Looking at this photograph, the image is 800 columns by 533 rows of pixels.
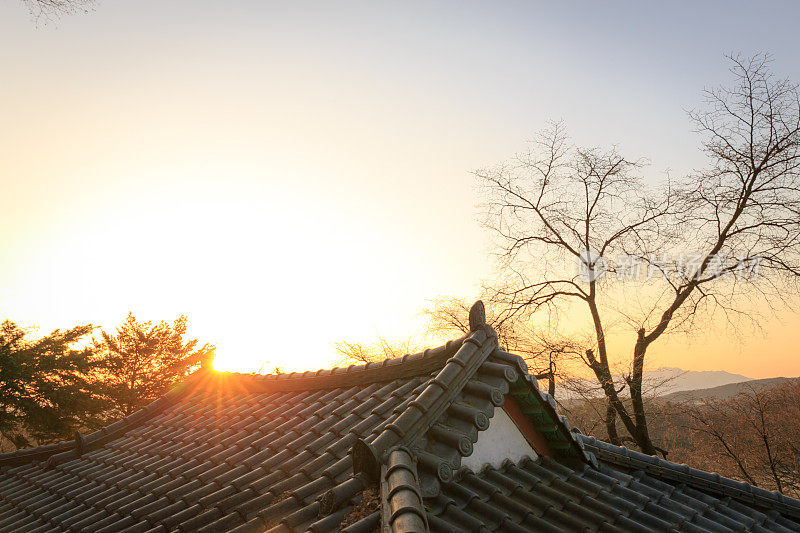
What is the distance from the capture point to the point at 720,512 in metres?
5.52

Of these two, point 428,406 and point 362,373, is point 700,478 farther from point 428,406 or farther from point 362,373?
point 362,373

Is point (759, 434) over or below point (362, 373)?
below

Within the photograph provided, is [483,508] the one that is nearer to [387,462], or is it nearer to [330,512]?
[387,462]

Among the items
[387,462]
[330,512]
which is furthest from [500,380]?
[330,512]

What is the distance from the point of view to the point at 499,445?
4.77 m

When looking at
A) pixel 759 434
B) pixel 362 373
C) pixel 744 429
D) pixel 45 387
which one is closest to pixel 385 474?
pixel 362 373

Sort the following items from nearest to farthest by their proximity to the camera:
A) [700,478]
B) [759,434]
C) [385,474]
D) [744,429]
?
[385,474]
[700,478]
[759,434]
[744,429]

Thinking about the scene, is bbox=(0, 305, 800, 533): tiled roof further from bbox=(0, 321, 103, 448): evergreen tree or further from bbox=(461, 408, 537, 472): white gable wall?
bbox=(0, 321, 103, 448): evergreen tree

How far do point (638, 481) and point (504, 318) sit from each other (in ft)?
49.6

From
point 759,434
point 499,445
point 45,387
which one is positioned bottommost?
point 759,434

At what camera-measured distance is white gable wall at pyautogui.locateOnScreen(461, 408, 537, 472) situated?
446 centimetres

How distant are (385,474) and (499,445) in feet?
5.59

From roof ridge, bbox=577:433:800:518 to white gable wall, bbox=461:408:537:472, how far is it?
4.15 feet

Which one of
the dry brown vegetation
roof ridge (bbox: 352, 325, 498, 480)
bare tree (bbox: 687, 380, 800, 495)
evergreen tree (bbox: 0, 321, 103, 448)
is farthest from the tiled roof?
evergreen tree (bbox: 0, 321, 103, 448)
